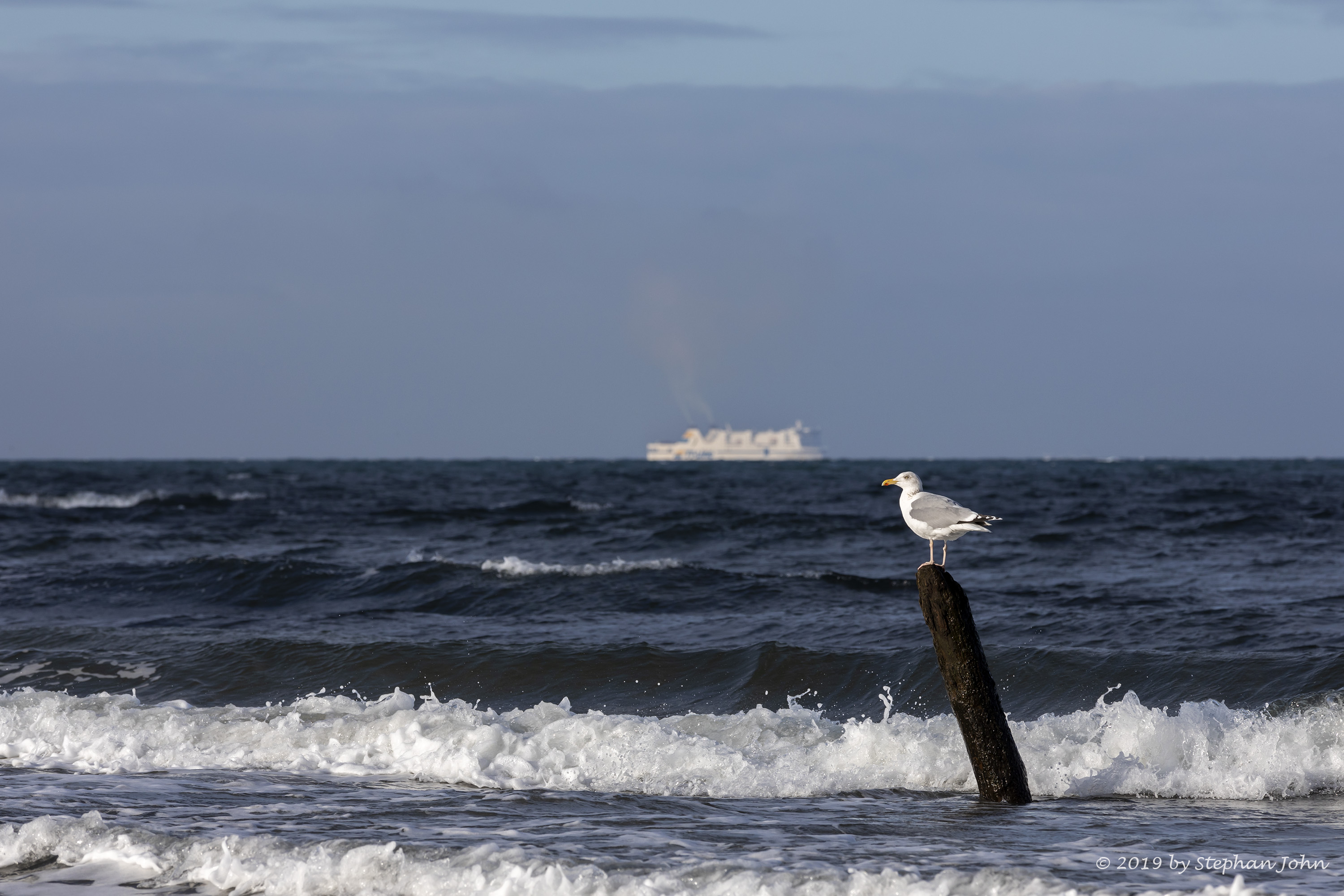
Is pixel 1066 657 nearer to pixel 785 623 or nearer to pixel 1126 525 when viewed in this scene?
pixel 785 623

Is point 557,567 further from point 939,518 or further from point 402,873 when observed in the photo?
point 402,873

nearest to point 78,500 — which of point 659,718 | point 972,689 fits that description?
point 659,718

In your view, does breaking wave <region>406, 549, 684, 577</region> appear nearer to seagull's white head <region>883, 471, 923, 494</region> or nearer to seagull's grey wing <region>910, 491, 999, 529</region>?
seagull's white head <region>883, 471, 923, 494</region>

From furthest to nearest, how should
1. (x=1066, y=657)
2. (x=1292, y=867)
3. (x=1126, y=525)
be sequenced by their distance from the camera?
1. (x=1126, y=525)
2. (x=1066, y=657)
3. (x=1292, y=867)

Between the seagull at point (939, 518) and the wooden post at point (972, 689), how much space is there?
0.56 m

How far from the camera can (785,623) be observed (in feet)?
50.8

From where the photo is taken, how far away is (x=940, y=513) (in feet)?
28.4

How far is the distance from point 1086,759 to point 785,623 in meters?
6.96

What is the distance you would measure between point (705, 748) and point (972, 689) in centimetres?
207

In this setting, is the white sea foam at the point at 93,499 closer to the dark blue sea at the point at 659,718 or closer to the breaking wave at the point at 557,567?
the dark blue sea at the point at 659,718

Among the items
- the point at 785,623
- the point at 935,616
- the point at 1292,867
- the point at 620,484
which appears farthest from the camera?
the point at 620,484

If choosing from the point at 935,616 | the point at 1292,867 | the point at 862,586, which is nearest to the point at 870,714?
the point at 935,616

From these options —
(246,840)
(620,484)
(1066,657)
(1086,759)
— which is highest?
(620,484)

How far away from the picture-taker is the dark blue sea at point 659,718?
634 centimetres
